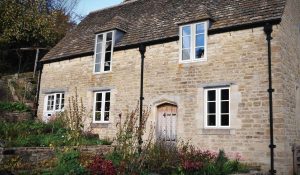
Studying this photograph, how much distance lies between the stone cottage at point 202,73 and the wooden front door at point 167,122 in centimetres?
4

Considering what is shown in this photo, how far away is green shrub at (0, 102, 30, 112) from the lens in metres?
18.9

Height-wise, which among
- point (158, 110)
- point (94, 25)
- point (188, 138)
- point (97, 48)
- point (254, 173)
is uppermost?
point (94, 25)

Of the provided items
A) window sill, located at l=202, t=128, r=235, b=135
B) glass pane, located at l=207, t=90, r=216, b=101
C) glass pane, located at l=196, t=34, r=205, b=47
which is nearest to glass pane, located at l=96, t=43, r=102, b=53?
glass pane, located at l=196, t=34, r=205, b=47

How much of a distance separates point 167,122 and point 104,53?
5323 millimetres

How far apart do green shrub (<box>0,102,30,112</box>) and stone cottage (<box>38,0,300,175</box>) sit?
2.28 meters

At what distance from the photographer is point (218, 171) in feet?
33.2

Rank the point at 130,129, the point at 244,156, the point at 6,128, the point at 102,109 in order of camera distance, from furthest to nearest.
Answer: the point at 102,109, the point at 6,128, the point at 244,156, the point at 130,129

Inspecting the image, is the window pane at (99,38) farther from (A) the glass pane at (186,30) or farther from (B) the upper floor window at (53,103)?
(A) the glass pane at (186,30)

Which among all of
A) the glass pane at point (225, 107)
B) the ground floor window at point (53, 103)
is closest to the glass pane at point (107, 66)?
the ground floor window at point (53, 103)

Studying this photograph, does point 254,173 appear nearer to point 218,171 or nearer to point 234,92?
point 218,171

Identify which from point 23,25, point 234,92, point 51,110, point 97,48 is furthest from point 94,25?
point 234,92

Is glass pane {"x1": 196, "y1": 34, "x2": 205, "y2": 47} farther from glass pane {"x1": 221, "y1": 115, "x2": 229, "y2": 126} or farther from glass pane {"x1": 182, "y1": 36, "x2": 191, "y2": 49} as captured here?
glass pane {"x1": 221, "y1": 115, "x2": 229, "y2": 126}

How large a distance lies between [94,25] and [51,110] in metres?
5.86

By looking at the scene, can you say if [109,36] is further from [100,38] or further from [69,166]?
[69,166]
